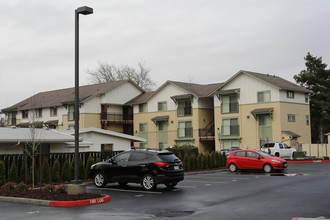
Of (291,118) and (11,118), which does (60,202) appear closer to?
(291,118)

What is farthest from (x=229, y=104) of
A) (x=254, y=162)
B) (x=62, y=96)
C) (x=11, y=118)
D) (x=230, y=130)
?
(x=11, y=118)

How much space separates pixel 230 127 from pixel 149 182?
1402 inches

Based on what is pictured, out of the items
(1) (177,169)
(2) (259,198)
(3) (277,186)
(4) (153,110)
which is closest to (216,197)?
(2) (259,198)

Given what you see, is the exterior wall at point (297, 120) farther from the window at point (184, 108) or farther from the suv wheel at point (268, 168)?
the suv wheel at point (268, 168)

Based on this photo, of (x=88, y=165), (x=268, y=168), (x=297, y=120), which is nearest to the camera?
(x=88, y=165)

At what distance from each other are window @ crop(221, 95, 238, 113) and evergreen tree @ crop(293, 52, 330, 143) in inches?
618

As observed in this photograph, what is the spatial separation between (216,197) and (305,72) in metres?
55.7

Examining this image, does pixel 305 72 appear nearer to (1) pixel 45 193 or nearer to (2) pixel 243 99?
(2) pixel 243 99

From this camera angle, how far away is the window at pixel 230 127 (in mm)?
51456

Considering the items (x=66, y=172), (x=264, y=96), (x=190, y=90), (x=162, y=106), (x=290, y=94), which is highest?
(x=190, y=90)

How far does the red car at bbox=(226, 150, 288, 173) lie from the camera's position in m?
27.0

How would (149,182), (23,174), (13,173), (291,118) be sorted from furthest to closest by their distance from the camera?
1. (291,118)
2. (23,174)
3. (13,173)
4. (149,182)

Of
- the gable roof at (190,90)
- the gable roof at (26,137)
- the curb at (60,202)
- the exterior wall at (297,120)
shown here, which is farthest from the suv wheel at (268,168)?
the gable roof at (190,90)

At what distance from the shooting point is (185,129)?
55781 mm
